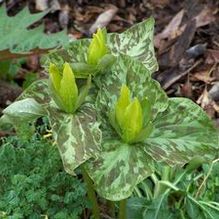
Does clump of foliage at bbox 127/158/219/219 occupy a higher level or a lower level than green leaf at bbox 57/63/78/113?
lower

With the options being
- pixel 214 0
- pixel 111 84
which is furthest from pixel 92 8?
pixel 111 84

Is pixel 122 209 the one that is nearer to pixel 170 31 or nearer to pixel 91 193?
pixel 91 193

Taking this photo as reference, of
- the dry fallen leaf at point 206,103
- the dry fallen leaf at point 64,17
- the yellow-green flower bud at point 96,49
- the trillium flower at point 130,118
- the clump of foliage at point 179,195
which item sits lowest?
the dry fallen leaf at point 206,103

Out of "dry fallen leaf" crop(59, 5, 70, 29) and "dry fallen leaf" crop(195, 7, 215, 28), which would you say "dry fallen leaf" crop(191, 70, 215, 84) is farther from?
"dry fallen leaf" crop(59, 5, 70, 29)

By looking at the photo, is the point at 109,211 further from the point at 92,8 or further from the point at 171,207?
the point at 92,8

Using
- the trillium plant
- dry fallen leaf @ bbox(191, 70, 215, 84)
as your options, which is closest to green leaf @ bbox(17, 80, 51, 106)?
the trillium plant

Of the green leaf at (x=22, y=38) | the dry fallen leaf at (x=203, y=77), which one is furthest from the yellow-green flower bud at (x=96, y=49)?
the dry fallen leaf at (x=203, y=77)

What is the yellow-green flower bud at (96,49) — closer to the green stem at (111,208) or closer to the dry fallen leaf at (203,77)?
the green stem at (111,208)

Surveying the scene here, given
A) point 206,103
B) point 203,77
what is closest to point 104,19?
point 203,77
